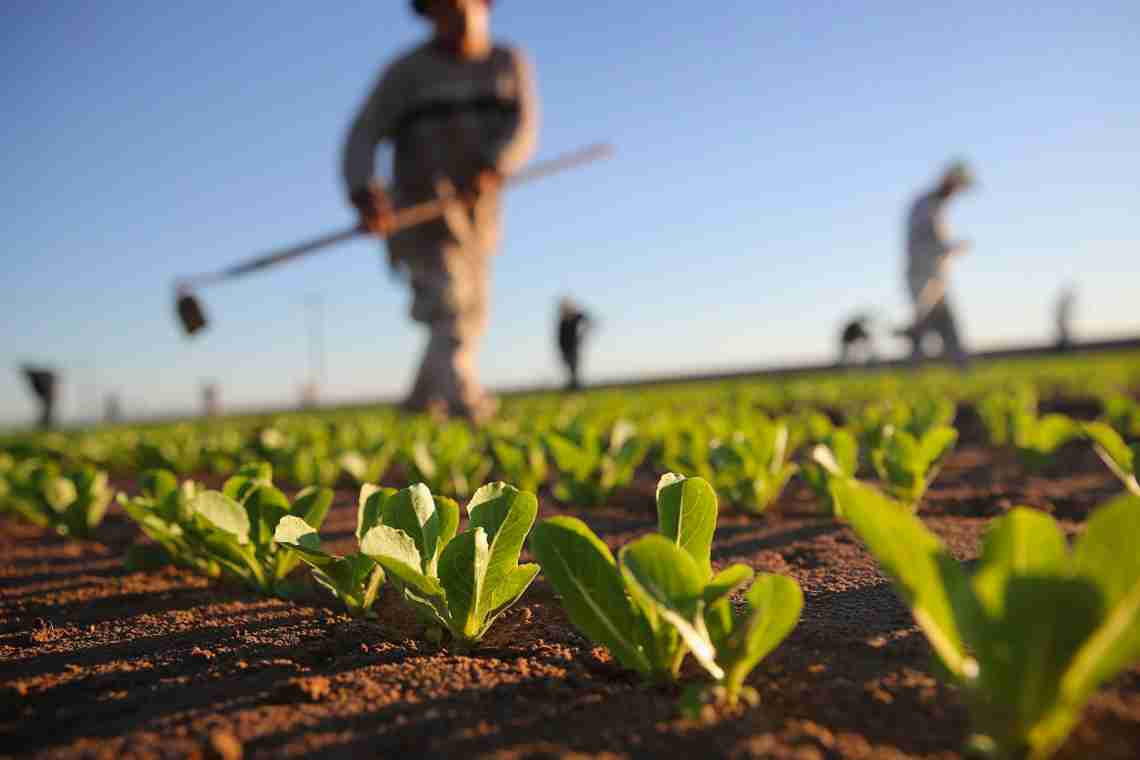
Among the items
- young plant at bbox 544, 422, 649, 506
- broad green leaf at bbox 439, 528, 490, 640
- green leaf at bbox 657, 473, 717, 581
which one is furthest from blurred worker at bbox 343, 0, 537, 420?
green leaf at bbox 657, 473, 717, 581

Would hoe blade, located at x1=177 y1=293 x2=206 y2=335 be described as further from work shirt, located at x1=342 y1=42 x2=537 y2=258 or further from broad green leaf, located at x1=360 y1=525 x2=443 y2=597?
broad green leaf, located at x1=360 y1=525 x2=443 y2=597

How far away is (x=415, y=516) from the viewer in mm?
1322

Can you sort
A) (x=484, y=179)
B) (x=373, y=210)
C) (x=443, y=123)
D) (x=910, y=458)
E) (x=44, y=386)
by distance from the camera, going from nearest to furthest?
(x=910, y=458) < (x=373, y=210) < (x=484, y=179) < (x=443, y=123) < (x=44, y=386)

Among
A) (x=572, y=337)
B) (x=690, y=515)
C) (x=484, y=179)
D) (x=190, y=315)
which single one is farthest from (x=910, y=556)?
(x=572, y=337)

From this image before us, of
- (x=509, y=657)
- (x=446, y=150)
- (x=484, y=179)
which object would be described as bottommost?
(x=509, y=657)

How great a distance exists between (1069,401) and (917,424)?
4433 millimetres

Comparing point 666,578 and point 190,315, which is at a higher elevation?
point 190,315

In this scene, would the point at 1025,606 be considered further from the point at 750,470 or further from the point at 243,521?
the point at 750,470

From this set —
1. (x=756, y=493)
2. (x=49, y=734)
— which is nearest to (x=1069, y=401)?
(x=756, y=493)

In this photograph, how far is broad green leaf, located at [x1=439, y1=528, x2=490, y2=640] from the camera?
1.16 m

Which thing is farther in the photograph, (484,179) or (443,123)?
(443,123)

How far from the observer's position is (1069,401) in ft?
20.8

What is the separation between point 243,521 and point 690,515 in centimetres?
100

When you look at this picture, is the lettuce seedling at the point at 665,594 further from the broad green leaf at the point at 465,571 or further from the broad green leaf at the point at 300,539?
the broad green leaf at the point at 300,539
